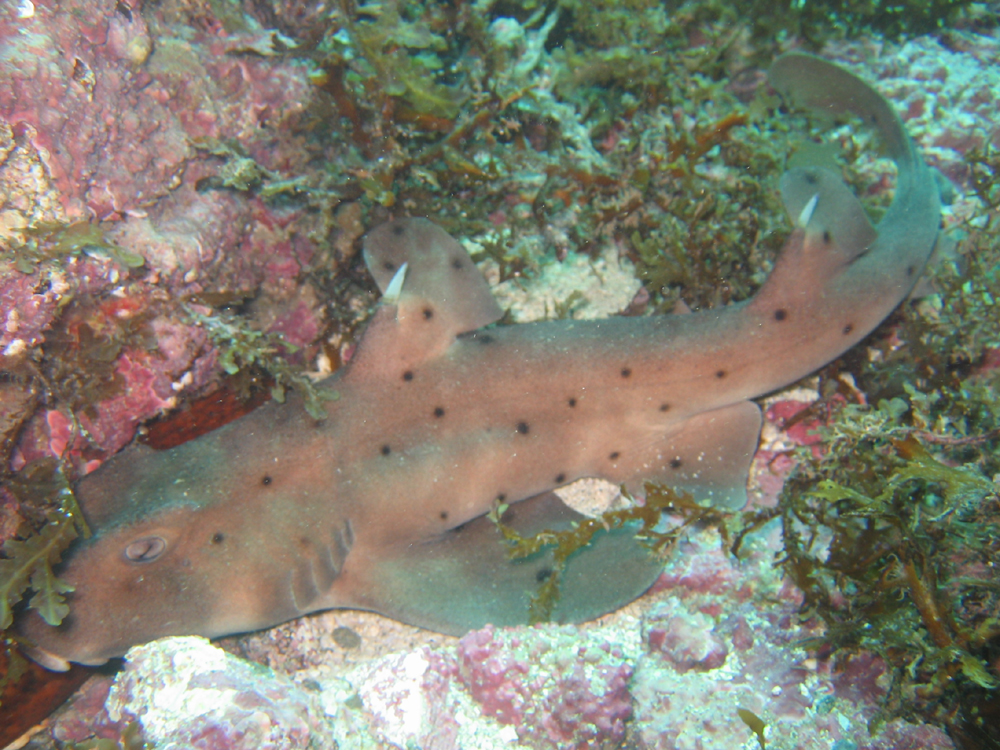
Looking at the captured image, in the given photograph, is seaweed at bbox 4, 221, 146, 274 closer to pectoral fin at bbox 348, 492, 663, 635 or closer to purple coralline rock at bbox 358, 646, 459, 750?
pectoral fin at bbox 348, 492, 663, 635

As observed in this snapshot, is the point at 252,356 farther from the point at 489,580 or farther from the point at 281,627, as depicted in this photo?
the point at 489,580

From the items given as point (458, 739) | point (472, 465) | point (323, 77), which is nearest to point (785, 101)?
point (323, 77)

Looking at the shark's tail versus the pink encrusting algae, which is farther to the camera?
the shark's tail

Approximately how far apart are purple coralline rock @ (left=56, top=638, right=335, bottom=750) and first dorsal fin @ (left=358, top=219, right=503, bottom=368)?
1.89 metres

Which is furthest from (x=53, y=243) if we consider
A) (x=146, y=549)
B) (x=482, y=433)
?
(x=482, y=433)

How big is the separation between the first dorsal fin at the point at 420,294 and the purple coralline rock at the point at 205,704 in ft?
6.18

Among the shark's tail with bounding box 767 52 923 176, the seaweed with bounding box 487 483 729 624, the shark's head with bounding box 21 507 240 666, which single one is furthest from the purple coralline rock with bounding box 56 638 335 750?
the shark's tail with bounding box 767 52 923 176

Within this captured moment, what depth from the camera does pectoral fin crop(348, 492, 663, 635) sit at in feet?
11.6

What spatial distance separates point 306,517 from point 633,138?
395 centimetres

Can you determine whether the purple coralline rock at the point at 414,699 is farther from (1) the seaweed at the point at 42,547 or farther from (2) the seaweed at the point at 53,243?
(2) the seaweed at the point at 53,243

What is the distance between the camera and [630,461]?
3941mm

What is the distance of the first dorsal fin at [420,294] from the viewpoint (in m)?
3.60

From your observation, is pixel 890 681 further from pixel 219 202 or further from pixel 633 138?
pixel 219 202

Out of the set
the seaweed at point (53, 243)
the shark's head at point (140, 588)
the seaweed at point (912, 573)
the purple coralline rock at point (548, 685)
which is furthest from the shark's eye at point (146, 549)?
the seaweed at point (912, 573)
